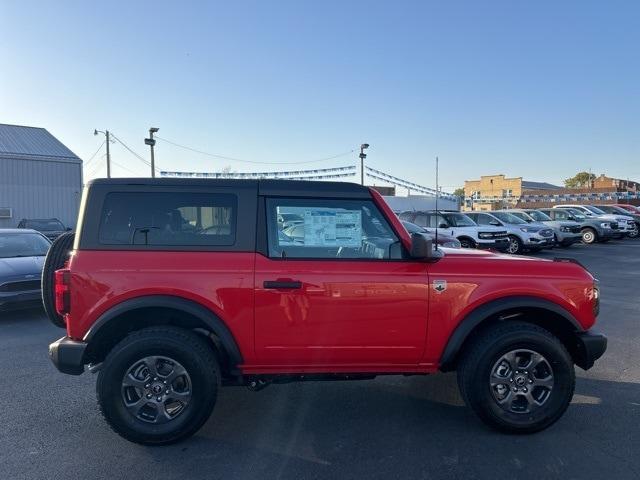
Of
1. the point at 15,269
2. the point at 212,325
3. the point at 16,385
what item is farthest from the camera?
the point at 15,269

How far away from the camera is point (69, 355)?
3.47m

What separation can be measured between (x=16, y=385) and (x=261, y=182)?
327cm

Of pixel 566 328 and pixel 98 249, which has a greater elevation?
pixel 98 249

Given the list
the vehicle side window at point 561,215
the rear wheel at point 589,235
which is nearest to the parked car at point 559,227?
the rear wheel at point 589,235

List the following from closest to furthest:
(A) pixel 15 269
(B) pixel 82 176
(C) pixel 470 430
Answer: (C) pixel 470 430, (A) pixel 15 269, (B) pixel 82 176

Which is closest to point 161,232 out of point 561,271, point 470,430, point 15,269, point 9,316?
point 470,430

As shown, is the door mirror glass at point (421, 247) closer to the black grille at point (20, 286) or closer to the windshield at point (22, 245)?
the black grille at point (20, 286)

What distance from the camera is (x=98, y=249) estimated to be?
3.51 meters

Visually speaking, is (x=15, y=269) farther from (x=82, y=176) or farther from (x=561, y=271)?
(x=82, y=176)

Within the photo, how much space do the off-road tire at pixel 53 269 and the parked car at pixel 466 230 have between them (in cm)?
1290

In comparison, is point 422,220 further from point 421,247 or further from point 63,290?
point 63,290

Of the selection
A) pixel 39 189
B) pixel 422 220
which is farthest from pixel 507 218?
pixel 39 189

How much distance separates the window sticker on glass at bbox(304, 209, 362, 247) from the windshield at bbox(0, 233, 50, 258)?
683 cm

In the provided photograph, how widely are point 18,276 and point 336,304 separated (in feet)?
20.1
